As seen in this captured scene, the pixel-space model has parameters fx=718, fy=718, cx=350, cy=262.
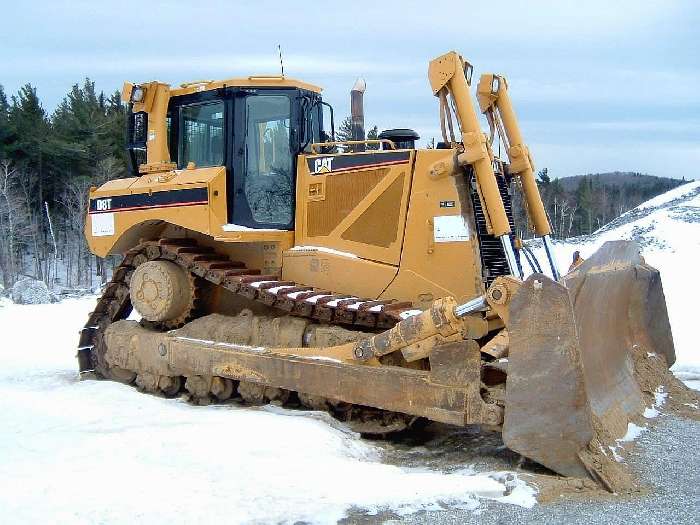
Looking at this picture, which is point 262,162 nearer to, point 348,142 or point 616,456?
point 348,142

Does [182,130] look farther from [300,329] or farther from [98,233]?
[300,329]

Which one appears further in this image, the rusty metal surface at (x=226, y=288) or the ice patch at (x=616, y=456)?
the rusty metal surface at (x=226, y=288)

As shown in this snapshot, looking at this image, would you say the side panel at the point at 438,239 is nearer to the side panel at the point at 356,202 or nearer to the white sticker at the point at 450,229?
the white sticker at the point at 450,229

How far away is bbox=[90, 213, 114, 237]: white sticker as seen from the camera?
7968mm

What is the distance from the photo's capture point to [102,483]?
4.25 metres

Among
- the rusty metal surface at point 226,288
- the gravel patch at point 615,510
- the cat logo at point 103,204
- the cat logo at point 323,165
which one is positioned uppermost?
the cat logo at point 323,165

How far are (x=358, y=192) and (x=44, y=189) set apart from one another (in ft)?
120

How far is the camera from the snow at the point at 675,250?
33.6ft

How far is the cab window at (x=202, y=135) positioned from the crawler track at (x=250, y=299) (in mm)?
908

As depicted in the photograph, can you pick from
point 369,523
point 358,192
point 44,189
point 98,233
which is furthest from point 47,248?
point 369,523

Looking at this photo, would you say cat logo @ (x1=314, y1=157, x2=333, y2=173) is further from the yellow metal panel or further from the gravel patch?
the gravel patch

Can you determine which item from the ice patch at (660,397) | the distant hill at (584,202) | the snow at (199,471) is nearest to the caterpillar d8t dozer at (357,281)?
the ice patch at (660,397)

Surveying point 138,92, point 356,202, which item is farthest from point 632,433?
point 138,92

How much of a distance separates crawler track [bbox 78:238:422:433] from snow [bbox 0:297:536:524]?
0.27 meters
